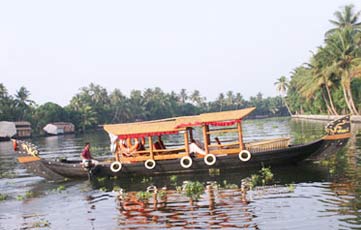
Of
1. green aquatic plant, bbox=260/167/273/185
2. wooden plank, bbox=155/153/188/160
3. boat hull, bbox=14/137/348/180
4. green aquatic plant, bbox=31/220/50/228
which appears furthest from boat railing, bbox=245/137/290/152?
green aquatic plant, bbox=31/220/50/228

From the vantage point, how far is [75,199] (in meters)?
14.2

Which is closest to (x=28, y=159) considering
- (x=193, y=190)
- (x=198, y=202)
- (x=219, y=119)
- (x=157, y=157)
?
(x=157, y=157)

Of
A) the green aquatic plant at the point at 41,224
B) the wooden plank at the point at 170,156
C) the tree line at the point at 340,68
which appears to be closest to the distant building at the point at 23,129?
the tree line at the point at 340,68

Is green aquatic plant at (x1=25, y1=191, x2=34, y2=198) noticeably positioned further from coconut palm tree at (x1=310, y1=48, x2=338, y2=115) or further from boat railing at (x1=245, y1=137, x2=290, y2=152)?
coconut palm tree at (x1=310, y1=48, x2=338, y2=115)

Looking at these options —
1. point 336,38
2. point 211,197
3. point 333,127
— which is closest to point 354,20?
point 336,38

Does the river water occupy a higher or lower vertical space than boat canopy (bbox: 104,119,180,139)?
lower

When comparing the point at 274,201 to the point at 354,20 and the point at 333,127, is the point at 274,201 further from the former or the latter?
the point at 354,20

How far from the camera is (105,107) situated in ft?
341

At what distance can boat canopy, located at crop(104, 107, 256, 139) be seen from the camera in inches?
642

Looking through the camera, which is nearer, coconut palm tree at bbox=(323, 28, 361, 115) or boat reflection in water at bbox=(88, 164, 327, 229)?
boat reflection in water at bbox=(88, 164, 327, 229)

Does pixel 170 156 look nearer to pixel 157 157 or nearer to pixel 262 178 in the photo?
pixel 157 157

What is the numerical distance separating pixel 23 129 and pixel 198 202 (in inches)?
2738

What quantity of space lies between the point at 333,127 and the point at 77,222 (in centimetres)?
1004

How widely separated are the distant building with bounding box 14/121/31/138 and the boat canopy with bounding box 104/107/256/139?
2416 inches
